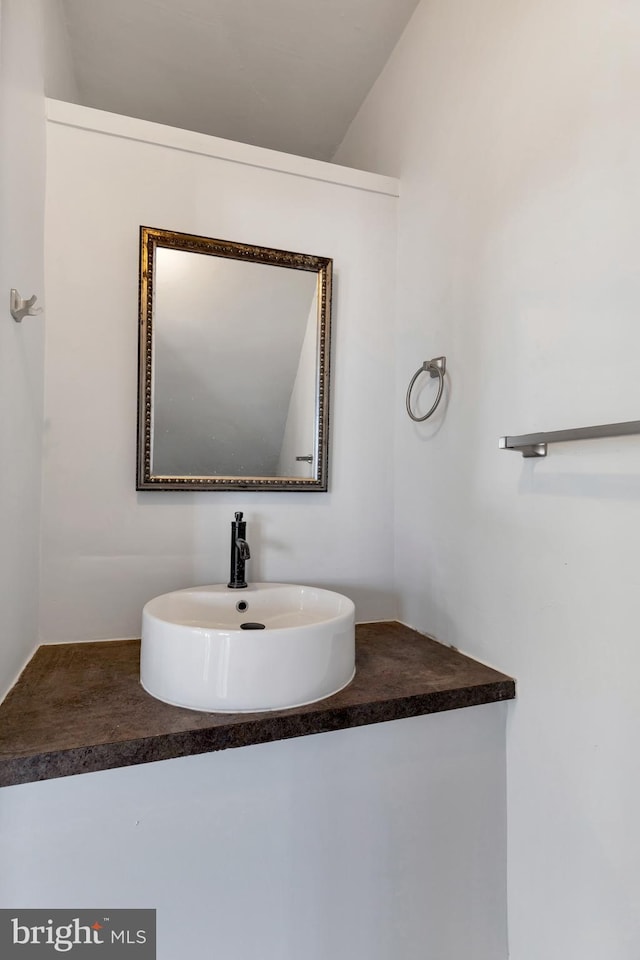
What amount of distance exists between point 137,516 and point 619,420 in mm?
1118

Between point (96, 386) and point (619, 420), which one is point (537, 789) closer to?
point (619, 420)

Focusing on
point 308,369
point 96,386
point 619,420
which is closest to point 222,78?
point 308,369

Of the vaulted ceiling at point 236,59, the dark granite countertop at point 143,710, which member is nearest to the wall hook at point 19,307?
the dark granite countertop at point 143,710

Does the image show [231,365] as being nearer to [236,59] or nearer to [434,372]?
[434,372]

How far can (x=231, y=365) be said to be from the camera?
1447mm

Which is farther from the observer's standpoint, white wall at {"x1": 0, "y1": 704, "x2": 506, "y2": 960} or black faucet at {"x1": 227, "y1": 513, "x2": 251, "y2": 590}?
black faucet at {"x1": 227, "y1": 513, "x2": 251, "y2": 590}

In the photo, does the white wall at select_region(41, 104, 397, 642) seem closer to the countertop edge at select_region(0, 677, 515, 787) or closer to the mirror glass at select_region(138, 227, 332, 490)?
the mirror glass at select_region(138, 227, 332, 490)

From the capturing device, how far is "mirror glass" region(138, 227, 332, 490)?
4.44 ft

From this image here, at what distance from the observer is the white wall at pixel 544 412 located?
0.84m

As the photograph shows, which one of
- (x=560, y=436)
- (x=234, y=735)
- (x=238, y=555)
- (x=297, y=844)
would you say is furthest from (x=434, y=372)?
(x=297, y=844)

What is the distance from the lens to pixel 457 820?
1.05m

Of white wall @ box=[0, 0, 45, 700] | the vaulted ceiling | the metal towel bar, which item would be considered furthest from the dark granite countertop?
the vaulted ceiling

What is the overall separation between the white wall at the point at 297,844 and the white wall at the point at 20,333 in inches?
11.9

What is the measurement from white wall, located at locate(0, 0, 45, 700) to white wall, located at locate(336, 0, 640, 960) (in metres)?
0.97
